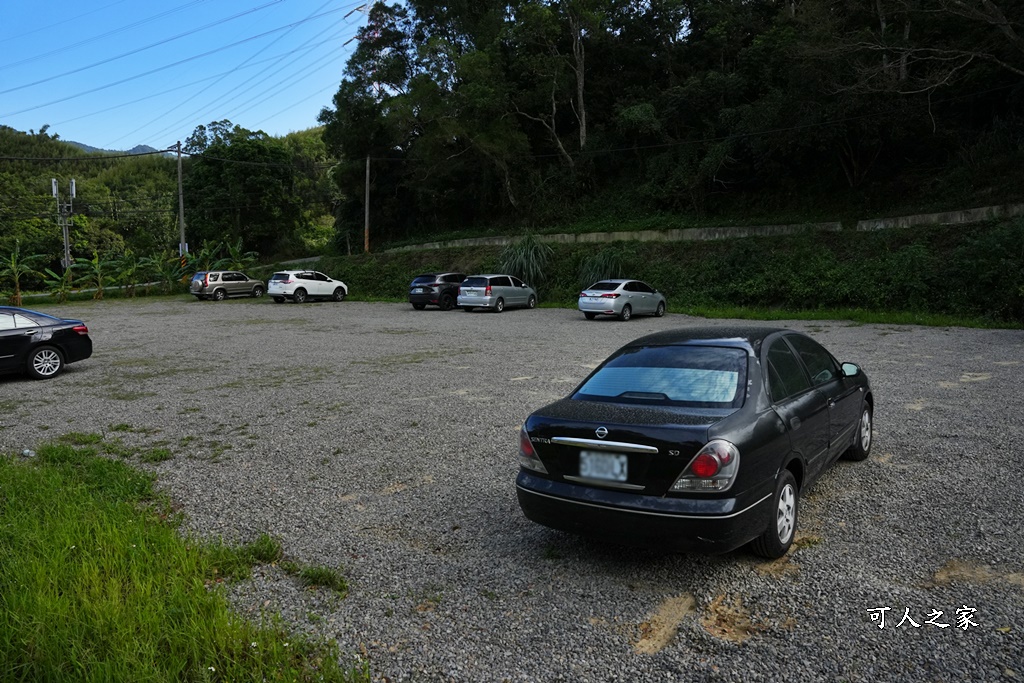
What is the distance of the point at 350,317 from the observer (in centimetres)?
2464

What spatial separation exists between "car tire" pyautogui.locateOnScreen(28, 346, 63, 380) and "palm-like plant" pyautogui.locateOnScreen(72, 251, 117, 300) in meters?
27.9

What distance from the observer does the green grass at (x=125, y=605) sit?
2.99 meters

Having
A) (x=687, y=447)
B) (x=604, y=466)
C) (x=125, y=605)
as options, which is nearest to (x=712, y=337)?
(x=687, y=447)

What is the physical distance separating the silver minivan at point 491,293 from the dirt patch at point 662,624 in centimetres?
2260

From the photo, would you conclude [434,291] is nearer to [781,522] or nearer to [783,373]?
[783,373]

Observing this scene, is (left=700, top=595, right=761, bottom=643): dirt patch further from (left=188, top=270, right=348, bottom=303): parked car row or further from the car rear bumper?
(left=188, top=270, right=348, bottom=303): parked car row

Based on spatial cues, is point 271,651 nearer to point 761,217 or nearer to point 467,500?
point 467,500

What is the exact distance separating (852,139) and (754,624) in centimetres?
3396

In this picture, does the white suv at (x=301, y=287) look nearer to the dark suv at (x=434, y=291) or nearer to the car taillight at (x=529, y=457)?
the dark suv at (x=434, y=291)

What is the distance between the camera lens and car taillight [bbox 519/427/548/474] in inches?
169

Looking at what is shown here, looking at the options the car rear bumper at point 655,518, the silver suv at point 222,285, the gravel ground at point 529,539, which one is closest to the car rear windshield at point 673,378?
the car rear bumper at point 655,518

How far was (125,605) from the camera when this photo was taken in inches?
134

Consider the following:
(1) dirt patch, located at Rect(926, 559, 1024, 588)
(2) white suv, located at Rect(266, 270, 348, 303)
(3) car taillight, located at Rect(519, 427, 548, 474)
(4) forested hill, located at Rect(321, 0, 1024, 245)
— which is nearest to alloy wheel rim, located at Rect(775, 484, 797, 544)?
(1) dirt patch, located at Rect(926, 559, 1024, 588)

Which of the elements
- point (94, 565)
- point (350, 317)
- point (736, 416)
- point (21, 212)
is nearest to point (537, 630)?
point (736, 416)
